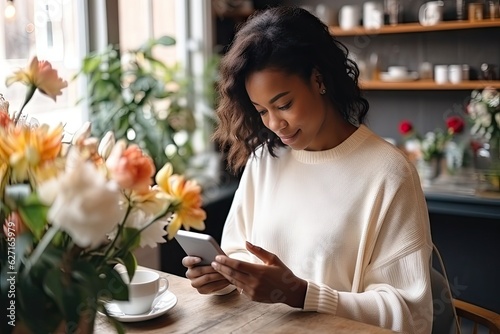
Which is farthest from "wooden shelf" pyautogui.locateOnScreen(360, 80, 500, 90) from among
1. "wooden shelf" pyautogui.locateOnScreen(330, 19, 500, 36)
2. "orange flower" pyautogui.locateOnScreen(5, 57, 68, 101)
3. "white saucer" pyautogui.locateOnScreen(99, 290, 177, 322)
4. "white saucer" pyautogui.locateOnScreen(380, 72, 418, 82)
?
"orange flower" pyautogui.locateOnScreen(5, 57, 68, 101)

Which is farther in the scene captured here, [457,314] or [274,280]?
[457,314]

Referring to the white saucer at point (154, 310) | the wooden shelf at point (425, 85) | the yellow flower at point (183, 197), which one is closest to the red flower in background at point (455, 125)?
the wooden shelf at point (425, 85)

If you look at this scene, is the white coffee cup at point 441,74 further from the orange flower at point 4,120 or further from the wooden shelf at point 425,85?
the orange flower at point 4,120

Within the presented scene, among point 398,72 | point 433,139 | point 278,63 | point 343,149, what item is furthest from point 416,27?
point 278,63

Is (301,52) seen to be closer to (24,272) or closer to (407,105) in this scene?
(24,272)

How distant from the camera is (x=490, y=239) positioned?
294 cm

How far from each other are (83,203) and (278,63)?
3.16 feet

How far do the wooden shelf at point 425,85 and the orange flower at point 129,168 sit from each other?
2.62 m

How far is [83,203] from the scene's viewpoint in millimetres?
667

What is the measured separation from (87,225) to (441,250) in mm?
2684

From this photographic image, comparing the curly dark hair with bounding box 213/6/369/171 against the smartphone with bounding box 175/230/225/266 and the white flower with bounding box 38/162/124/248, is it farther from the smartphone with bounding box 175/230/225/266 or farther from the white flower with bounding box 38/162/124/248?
the white flower with bounding box 38/162/124/248

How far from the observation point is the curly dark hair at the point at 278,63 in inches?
62.1

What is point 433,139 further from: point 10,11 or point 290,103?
point 10,11

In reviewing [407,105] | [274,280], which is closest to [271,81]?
[274,280]
